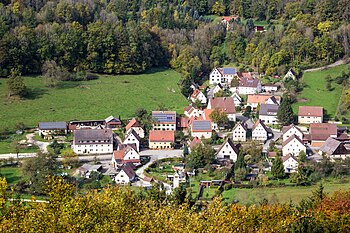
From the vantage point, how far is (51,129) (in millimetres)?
31562

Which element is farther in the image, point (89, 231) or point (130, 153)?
point (130, 153)

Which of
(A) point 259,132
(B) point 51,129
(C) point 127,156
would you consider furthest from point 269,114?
(B) point 51,129

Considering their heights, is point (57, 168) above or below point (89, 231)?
below

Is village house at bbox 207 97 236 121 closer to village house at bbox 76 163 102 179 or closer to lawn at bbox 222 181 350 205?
village house at bbox 76 163 102 179

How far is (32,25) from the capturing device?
44.4 meters

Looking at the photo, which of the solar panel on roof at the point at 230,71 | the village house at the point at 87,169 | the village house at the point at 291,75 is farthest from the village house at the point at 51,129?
the village house at the point at 291,75

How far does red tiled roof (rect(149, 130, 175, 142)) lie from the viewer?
30.7m

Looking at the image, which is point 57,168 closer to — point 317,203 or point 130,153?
point 130,153

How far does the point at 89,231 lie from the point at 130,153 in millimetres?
17466

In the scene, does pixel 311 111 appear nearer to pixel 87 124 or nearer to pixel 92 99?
pixel 87 124

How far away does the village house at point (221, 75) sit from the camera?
138ft

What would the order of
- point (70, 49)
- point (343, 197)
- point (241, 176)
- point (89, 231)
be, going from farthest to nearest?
point (70, 49), point (241, 176), point (343, 197), point (89, 231)

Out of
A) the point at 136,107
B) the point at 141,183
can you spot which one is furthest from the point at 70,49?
the point at 141,183

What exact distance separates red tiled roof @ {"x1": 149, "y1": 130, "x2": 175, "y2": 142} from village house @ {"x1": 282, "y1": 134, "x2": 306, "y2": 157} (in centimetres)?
597
